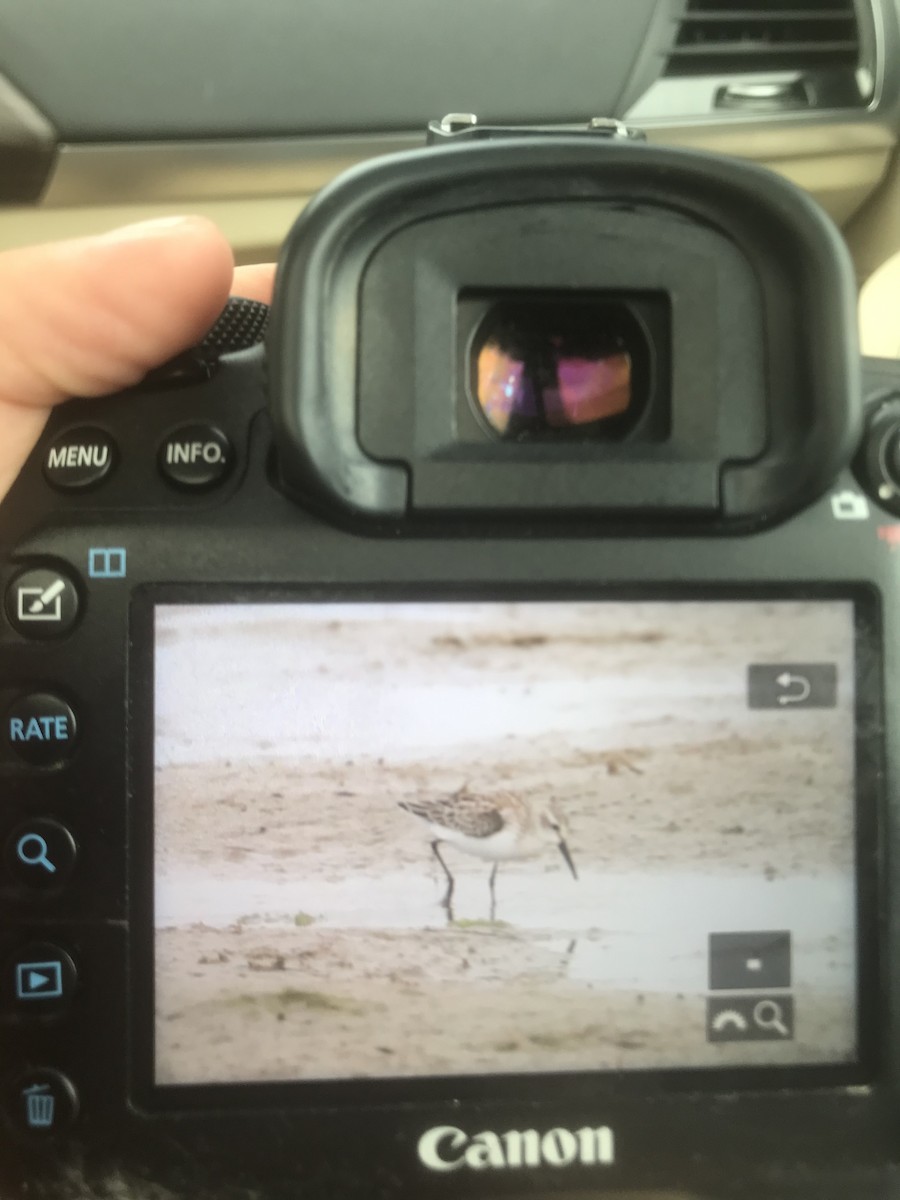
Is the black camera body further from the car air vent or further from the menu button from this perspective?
the car air vent

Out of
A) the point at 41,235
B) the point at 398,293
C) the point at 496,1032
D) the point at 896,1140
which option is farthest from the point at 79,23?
the point at 896,1140

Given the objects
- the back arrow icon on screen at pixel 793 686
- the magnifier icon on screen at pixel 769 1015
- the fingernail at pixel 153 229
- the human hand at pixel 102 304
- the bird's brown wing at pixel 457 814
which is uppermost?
the fingernail at pixel 153 229

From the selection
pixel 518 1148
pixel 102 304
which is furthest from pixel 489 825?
pixel 102 304

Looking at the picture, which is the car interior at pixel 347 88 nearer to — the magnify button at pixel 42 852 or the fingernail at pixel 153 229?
the fingernail at pixel 153 229

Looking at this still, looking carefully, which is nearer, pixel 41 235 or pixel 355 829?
pixel 355 829

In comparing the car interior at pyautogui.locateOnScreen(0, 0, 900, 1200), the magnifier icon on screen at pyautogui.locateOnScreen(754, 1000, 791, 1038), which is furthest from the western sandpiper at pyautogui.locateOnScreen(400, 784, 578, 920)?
the car interior at pyautogui.locateOnScreen(0, 0, 900, 1200)

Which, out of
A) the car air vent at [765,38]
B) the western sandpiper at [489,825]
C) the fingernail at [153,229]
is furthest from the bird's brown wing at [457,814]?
the car air vent at [765,38]

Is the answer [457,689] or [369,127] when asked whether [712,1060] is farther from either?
[369,127]
